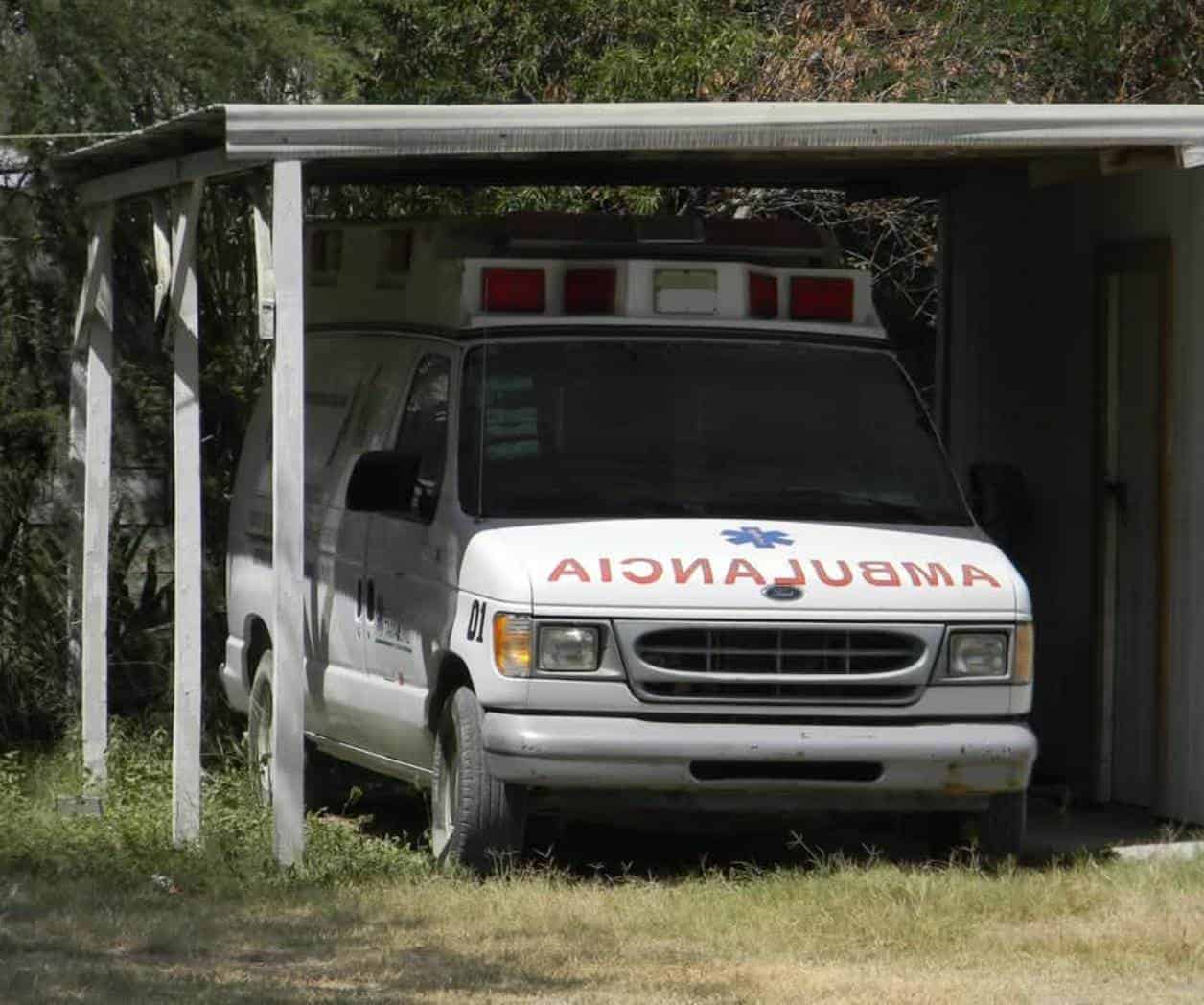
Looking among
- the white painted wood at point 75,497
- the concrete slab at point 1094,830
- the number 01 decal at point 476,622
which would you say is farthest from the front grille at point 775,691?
the white painted wood at point 75,497

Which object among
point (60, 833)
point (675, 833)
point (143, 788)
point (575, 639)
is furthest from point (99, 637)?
point (575, 639)

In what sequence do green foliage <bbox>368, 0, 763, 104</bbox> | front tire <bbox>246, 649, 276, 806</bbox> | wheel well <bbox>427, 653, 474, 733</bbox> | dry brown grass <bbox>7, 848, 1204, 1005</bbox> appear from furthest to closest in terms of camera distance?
green foliage <bbox>368, 0, 763, 104</bbox>
front tire <bbox>246, 649, 276, 806</bbox>
wheel well <bbox>427, 653, 474, 733</bbox>
dry brown grass <bbox>7, 848, 1204, 1005</bbox>

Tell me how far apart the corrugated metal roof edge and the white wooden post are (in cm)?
214

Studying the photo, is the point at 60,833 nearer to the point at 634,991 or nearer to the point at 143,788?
the point at 143,788

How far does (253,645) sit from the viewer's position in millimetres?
11734

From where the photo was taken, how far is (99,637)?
11695mm

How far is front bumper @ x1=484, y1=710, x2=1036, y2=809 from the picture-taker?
876cm

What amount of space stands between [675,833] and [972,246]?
3441 mm

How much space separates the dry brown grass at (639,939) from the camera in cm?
734

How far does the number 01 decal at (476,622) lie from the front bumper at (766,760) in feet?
0.87

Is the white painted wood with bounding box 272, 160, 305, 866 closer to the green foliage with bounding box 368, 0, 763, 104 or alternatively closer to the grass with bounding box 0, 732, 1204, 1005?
the grass with bounding box 0, 732, 1204, 1005

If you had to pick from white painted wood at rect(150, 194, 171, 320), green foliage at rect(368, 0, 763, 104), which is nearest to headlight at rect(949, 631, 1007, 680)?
white painted wood at rect(150, 194, 171, 320)

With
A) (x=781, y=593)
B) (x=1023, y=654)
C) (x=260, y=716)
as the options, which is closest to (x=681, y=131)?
(x=781, y=593)

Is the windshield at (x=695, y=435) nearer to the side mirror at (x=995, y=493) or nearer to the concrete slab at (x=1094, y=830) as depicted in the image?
the side mirror at (x=995, y=493)
